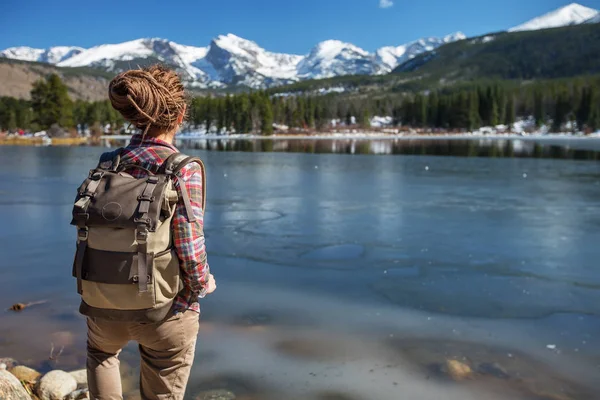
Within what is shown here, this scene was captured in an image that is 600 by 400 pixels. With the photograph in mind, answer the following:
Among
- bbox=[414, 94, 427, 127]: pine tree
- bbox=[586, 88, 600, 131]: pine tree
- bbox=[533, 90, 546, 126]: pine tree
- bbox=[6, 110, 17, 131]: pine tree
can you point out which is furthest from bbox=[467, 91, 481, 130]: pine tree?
bbox=[6, 110, 17, 131]: pine tree

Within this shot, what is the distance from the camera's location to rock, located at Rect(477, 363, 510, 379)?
5594 mm

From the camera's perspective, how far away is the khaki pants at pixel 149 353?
2893mm

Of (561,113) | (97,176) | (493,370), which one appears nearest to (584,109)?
(561,113)

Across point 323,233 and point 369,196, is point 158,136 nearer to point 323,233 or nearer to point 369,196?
point 323,233

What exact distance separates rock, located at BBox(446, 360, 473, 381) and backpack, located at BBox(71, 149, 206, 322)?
12.4 ft

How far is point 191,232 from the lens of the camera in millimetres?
2799

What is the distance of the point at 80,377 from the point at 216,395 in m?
1.36

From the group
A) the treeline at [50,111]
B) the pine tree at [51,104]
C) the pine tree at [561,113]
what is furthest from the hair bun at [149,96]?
the pine tree at [561,113]

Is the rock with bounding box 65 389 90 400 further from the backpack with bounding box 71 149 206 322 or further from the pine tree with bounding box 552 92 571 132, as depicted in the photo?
the pine tree with bounding box 552 92 571 132

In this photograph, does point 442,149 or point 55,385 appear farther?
point 442,149

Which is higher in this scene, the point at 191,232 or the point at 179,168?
the point at 179,168

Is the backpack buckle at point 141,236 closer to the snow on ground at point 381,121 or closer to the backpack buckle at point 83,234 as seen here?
the backpack buckle at point 83,234

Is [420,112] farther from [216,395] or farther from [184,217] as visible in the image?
[184,217]

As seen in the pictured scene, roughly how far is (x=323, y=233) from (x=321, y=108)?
146914 millimetres
